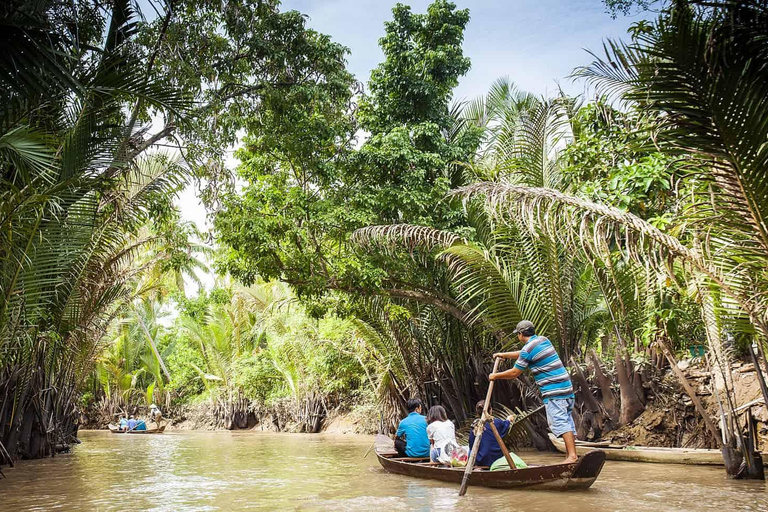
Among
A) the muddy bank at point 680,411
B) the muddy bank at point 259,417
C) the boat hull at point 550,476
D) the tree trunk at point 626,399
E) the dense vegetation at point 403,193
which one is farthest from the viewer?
the muddy bank at point 259,417

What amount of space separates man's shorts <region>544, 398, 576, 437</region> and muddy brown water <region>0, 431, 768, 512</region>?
0.66 m

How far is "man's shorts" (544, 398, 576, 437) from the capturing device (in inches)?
271

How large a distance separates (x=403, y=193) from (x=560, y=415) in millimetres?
6477

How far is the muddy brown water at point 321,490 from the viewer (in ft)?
20.2

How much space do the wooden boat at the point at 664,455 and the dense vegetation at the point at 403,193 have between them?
130 cm

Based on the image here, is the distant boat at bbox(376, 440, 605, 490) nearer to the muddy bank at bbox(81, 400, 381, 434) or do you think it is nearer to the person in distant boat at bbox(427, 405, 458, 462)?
the person in distant boat at bbox(427, 405, 458, 462)

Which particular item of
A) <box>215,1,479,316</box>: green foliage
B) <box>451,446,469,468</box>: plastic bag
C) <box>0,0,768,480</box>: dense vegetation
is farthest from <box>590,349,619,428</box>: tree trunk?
<box>451,446,469,468</box>: plastic bag

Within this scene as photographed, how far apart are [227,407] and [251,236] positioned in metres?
20.6

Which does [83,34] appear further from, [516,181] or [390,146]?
[516,181]

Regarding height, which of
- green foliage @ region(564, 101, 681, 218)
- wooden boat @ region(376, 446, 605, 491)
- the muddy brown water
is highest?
green foliage @ region(564, 101, 681, 218)

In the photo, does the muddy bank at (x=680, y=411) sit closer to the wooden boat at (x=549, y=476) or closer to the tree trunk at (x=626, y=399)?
the tree trunk at (x=626, y=399)

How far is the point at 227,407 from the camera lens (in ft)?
99.2

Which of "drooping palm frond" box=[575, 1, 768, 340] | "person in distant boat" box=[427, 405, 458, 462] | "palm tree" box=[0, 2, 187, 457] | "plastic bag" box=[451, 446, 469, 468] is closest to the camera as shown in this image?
"drooping palm frond" box=[575, 1, 768, 340]

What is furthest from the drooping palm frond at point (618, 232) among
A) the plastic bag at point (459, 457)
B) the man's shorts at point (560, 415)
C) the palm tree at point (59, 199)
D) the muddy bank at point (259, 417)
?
the muddy bank at point (259, 417)
